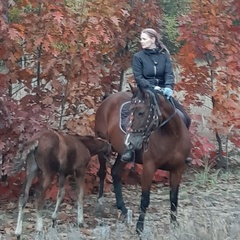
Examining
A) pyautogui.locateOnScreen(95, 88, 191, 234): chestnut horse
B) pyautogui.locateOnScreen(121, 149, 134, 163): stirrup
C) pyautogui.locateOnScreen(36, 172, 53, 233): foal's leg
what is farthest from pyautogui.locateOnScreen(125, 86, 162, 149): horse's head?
pyautogui.locateOnScreen(36, 172, 53, 233): foal's leg

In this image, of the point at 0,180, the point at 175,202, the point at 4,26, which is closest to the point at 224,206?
the point at 175,202

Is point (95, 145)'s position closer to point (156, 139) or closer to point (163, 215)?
point (156, 139)

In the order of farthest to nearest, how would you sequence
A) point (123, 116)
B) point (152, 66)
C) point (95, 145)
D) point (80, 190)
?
point (123, 116) → point (95, 145) → point (80, 190) → point (152, 66)

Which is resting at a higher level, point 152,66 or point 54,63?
point 152,66

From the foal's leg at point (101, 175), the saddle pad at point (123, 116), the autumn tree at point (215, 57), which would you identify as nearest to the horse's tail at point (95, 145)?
the saddle pad at point (123, 116)

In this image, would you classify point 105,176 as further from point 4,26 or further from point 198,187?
point 4,26

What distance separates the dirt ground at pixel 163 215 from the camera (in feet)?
21.0

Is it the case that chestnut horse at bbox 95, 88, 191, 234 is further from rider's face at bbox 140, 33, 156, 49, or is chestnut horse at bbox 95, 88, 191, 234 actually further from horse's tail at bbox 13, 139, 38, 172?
horse's tail at bbox 13, 139, 38, 172

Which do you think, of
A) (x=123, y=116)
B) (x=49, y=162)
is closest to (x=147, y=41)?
(x=123, y=116)

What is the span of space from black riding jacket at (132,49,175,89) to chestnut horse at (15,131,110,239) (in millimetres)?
1250

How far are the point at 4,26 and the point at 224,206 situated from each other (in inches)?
160

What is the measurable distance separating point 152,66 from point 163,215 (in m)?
2.18

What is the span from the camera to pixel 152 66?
833cm

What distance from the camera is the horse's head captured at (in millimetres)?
7457
